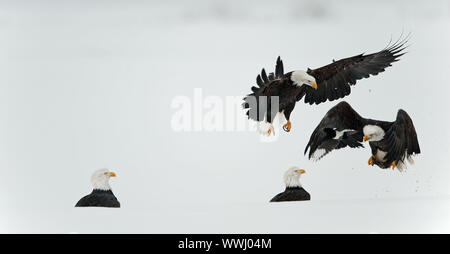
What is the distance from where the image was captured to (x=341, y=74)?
3.69 m

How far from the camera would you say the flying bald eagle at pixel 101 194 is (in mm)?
3678

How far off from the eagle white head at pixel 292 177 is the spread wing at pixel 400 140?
1.62 ft

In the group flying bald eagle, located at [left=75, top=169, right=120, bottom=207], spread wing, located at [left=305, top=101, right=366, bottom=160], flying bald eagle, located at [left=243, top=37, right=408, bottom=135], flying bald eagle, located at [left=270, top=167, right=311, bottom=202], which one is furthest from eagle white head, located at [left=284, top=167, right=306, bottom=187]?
flying bald eagle, located at [left=75, top=169, right=120, bottom=207]

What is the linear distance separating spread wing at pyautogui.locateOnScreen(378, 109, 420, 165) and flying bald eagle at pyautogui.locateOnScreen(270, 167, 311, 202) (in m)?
0.51

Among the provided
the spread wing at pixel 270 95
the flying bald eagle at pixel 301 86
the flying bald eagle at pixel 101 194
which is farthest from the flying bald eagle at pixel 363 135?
the flying bald eagle at pixel 101 194

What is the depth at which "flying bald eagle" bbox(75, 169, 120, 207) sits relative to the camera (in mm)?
3678

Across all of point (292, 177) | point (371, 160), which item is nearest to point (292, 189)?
point (292, 177)

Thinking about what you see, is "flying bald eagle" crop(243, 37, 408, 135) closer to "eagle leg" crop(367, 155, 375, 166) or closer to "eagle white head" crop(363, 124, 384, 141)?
"eagle white head" crop(363, 124, 384, 141)

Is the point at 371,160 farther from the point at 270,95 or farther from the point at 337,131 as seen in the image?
the point at 270,95

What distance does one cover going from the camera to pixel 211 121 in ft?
12.4

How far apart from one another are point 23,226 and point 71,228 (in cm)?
30

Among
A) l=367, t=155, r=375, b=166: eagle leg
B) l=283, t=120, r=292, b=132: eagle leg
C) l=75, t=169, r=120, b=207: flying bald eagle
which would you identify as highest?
l=283, t=120, r=292, b=132: eagle leg

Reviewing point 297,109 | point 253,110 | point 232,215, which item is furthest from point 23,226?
point 297,109

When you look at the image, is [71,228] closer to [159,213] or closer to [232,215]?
[159,213]
